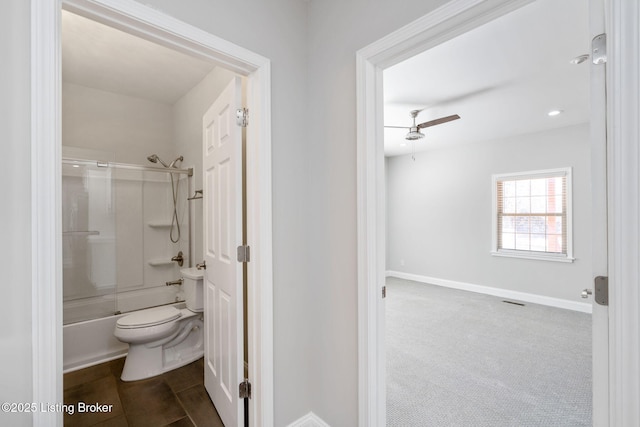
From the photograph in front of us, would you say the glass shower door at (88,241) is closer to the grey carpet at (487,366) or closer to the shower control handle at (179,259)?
the shower control handle at (179,259)

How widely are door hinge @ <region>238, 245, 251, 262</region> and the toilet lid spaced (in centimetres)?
129

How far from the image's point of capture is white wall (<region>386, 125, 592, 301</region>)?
408 cm

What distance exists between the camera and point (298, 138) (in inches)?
66.7

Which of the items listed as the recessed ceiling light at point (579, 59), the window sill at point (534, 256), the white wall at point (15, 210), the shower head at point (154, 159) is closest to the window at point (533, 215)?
the window sill at point (534, 256)

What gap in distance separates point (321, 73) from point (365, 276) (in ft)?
4.04

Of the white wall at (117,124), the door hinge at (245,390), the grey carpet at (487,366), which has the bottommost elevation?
the grey carpet at (487,366)

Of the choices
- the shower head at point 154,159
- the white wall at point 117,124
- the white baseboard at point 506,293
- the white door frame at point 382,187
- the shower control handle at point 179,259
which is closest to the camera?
the white door frame at point 382,187

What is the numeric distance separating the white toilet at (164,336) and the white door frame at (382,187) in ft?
5.45

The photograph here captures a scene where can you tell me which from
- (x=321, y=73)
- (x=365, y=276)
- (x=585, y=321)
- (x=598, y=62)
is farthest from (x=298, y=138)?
(x=585, y=321)

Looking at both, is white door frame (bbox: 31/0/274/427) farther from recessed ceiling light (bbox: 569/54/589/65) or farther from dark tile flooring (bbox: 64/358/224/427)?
recessed ceiling light (bbox: 569/54/589/65)

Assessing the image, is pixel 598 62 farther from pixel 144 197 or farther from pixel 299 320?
pixel 144 197

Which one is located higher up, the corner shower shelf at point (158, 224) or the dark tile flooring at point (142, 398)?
the corner shower shelf at point (158, 224)

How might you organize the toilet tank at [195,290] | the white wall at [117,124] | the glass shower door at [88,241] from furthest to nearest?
the white wall at [117,124] < the glass shower door at [88,241] < the toilet tank at [195,290]

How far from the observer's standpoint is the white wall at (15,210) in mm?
890
